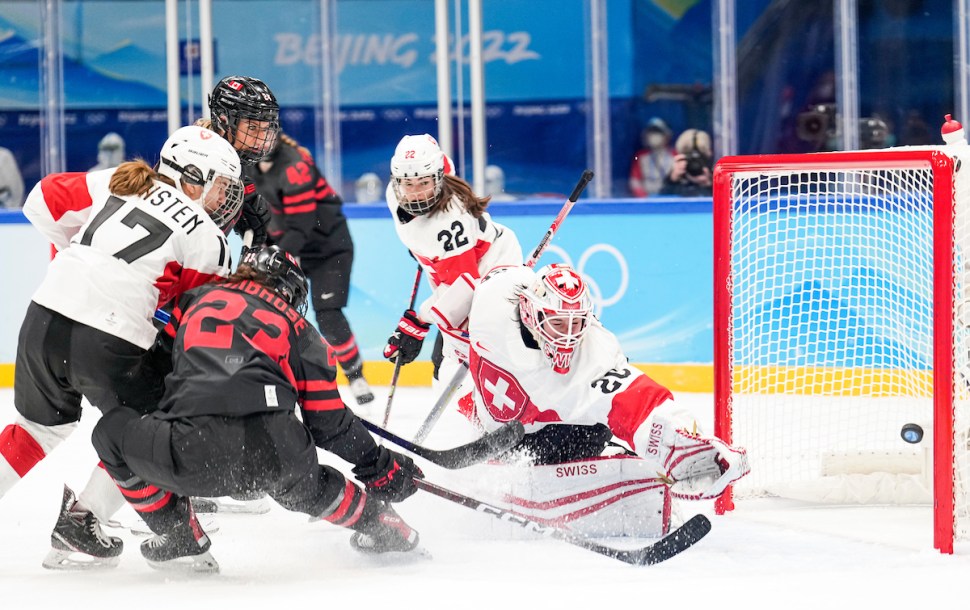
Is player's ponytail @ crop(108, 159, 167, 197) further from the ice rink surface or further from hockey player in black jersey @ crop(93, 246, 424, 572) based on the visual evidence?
the ice rink surface

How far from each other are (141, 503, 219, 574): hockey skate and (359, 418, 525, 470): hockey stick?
1.57 feet

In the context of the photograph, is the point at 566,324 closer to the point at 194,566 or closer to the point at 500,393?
the point at 500,393

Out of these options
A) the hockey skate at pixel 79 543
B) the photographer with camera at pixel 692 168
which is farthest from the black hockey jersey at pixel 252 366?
the photographer with camera at pixel 692 168

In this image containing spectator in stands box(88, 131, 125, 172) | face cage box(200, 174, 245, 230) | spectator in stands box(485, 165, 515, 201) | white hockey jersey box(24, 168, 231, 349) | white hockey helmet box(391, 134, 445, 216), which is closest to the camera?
white hockey jersey box(24, 168, 231, 349)

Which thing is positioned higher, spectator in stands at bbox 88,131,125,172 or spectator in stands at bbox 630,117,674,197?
spectator in stands at bbox 88,131,125,172

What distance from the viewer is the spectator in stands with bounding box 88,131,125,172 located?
7.76m

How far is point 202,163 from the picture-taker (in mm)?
2879

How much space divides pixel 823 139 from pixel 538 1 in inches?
79.0

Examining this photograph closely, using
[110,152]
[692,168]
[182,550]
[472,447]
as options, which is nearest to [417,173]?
[472,447]

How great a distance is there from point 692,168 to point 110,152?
11.9ft

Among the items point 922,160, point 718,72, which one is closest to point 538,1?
point 718,72

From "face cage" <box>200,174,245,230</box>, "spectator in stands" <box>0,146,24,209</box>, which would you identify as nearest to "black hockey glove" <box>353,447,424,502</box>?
"face cage" <box>200,174,245,230</box>

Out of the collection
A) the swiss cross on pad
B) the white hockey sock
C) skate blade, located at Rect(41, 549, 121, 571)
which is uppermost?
the swiss cross on pad

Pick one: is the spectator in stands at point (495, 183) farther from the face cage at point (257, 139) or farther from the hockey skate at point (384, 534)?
the hockey skate at point (384, 534)
